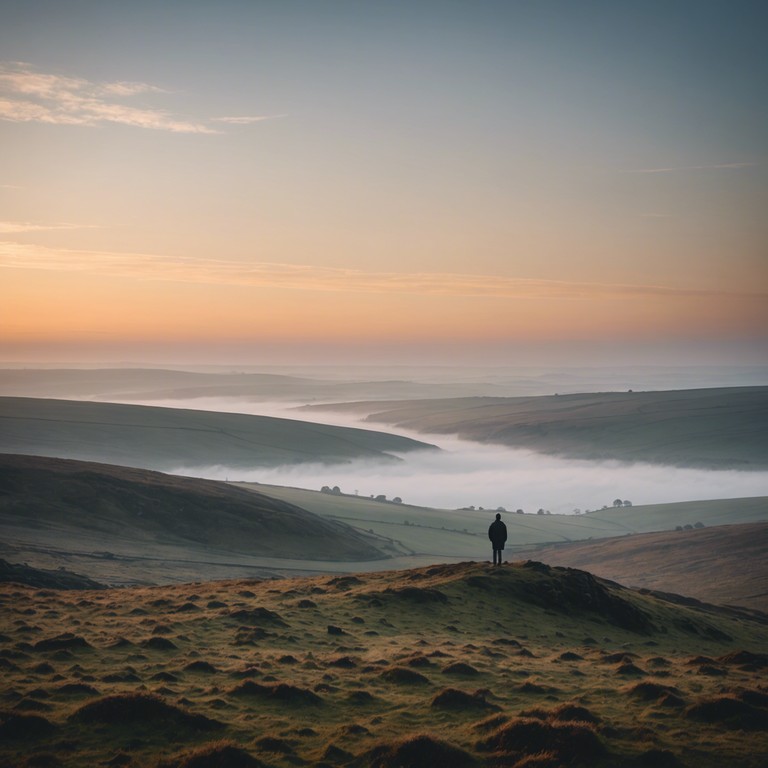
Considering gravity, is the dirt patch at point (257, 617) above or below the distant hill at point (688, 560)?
above

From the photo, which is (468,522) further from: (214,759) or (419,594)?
(214,759)

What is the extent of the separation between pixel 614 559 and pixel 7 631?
380ft

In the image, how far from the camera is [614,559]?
13200 centimetres

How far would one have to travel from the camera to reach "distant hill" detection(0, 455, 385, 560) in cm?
10956

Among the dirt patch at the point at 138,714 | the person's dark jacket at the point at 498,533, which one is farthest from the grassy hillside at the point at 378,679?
the person's dark jacket at the point at 498,533

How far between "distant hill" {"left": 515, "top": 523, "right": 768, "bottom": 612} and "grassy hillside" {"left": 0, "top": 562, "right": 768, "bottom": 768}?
66.9m

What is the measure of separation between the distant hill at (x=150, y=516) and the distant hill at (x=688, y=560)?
118ft

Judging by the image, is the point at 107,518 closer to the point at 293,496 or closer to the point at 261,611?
the point at 293,496

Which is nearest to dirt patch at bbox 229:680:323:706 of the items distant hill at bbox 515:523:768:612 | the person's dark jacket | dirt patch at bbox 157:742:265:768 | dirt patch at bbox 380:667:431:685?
dirt patch at bbox 380:667:431:685

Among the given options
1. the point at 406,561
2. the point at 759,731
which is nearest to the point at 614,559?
the point at 406,561

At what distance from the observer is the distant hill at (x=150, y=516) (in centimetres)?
10956

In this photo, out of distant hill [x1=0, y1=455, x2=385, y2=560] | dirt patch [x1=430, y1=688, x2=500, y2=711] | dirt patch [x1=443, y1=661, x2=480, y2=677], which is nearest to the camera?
dirt patch [x1=430, y1=688, x2=500, y2=711]

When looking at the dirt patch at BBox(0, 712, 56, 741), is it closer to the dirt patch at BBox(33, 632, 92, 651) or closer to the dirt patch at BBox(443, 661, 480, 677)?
the dirt patch at BBox(33, 632, 92, 651)

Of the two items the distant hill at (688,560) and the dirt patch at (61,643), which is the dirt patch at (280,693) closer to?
the dirt patch at (61,643)
